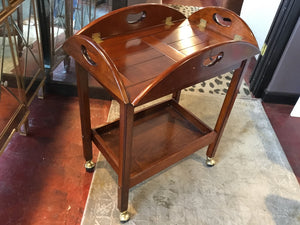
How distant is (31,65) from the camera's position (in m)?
1.42

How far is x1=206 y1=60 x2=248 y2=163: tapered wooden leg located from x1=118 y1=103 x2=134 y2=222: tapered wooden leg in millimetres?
544

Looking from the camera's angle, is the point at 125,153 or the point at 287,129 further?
the point at 287,129

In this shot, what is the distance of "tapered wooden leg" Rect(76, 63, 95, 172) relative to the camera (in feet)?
3.48

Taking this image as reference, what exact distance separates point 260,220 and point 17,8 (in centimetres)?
146

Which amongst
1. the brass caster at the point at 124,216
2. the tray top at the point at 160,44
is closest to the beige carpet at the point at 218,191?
the brass caster at the point at 124,216

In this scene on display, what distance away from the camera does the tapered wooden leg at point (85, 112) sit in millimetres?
1060

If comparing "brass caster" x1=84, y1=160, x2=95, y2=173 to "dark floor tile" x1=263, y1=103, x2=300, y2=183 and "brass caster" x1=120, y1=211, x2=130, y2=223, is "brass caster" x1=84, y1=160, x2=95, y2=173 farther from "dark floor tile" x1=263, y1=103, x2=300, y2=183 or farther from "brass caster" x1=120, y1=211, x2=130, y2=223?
"dark floor tile" x1=263, y1=103, x2=300, y2=183

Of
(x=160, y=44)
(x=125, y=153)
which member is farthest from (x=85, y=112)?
(x=160, y=44)

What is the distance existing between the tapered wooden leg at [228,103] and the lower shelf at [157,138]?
64mm

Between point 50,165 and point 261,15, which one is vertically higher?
point 261,15

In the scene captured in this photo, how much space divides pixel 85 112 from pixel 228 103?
2.16ft

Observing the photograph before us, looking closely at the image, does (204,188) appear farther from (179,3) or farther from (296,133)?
(179,3)

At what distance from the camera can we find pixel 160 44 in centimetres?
106

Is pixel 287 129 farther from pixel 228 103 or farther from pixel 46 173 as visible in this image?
pixel 46 173
